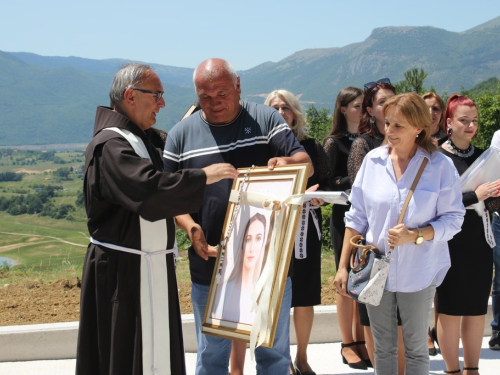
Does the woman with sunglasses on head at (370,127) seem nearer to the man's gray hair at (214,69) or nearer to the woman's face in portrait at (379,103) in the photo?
the woman's face in portrait at (379,103)

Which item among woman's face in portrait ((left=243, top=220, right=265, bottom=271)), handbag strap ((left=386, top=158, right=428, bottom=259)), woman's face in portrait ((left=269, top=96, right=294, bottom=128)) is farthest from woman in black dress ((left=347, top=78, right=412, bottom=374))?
woman's face in portrait ((left=243, top=220, right=265, bottom=271))

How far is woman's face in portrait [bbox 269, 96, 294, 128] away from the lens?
5.40 meters

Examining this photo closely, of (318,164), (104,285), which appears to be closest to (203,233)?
(104,285)

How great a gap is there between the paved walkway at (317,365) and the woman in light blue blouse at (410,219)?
134 centimetres

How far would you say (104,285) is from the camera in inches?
131

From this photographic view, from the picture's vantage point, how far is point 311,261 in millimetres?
5301

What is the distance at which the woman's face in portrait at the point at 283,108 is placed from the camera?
5402 mm

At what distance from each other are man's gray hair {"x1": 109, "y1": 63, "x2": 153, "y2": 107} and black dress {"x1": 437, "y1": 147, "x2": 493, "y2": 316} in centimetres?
Result: 261

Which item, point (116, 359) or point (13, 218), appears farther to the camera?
point (13, 218)

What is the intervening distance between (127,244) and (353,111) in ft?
9.77

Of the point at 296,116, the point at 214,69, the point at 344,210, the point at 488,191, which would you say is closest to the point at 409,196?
the point at 488,191

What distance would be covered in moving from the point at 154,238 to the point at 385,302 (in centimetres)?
149

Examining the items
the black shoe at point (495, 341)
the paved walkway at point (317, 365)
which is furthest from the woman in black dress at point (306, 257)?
the black shoe at point (495, 341)

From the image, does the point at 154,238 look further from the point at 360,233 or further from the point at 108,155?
the point at 360,233
